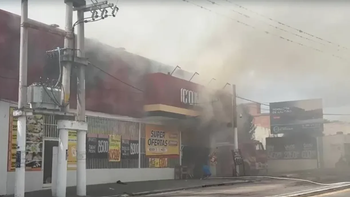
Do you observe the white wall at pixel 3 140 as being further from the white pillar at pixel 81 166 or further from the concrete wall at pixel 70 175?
the white pillar at pixel 81 166

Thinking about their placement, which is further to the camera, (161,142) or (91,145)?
(161,142)

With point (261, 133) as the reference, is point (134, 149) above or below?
below

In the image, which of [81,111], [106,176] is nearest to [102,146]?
[106,176]

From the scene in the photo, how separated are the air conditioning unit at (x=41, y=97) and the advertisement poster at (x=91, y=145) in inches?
173

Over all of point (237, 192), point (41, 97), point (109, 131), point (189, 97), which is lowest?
point (237, 192)

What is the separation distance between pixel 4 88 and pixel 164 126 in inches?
365

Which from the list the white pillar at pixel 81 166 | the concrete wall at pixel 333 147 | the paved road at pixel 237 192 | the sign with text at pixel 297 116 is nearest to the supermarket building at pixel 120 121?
the white pillar at pixel 81 166

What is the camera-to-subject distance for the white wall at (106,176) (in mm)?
14398

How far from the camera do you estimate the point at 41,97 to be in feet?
41.2

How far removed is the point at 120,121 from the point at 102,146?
149cm

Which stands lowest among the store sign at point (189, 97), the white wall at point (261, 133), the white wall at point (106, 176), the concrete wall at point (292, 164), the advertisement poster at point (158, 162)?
Answer: the concrete wall at point (292, 164)

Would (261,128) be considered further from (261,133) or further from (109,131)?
(109,131)

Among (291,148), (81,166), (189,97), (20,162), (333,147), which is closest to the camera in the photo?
(20,162)

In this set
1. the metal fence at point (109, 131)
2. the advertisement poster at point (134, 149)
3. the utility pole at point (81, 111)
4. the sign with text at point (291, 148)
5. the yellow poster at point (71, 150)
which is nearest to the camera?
the utility pole at point (81, 111)
